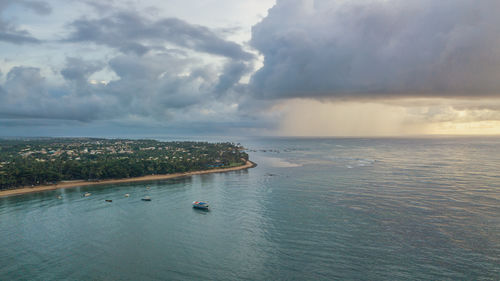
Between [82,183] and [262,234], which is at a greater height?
[262,234]

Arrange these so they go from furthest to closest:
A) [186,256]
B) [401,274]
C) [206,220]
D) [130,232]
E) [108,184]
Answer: [108,184] → [206,220] → [130,232] → [186,256] → [401,274]

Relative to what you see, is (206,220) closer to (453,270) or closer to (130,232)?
(130,232)

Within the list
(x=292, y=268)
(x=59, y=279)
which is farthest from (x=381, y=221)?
(x=59, y=279)

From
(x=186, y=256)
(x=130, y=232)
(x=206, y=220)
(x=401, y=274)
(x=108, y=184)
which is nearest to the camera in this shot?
(x=401, y=274)

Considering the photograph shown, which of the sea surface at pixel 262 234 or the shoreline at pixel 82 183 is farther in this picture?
the shoreline at pixel 82 183

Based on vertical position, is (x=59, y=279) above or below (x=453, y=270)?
below

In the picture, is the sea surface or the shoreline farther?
the shoreline

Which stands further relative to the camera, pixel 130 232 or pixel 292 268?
pixel 130 232

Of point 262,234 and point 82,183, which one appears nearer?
point 262,234
